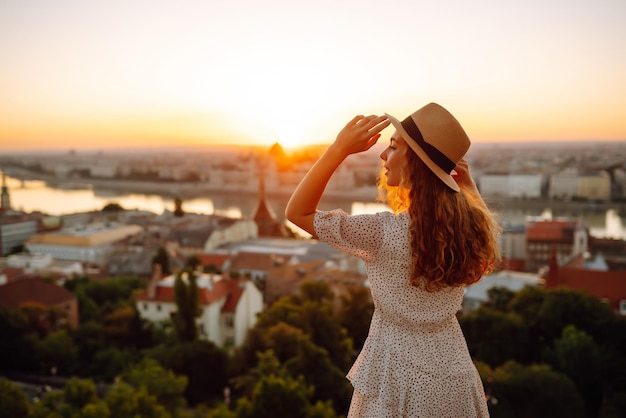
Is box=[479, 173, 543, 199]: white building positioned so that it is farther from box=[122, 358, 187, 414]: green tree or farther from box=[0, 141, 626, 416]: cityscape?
box=[122, 358, 187, 414]: green tree

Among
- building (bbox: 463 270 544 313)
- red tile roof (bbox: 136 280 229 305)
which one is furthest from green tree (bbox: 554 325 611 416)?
red tile roof (bbox: 136 280 229 305)

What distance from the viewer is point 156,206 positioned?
27.7 m

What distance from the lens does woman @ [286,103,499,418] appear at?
55cm

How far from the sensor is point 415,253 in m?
0.55

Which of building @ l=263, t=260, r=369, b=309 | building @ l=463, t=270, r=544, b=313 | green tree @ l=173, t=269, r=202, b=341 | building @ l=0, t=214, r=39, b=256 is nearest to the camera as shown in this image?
green tree @ l=173, t=269, r=202, b=341

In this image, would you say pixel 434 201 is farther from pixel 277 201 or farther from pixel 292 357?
pixel 277 201

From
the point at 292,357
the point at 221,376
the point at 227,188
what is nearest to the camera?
the point at 292,357

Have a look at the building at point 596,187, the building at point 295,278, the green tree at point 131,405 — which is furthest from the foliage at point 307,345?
the building at point 596,187

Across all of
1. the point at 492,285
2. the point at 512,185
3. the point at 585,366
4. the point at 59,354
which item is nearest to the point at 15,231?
the point at 59,354

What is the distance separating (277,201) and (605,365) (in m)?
20.8

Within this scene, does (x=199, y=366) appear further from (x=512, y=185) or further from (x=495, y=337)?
(x=512, y=185)

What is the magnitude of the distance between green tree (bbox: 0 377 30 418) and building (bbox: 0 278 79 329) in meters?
3.01

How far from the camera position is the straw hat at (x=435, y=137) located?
0.55 meters

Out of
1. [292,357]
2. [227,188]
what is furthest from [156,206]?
[292,357]
